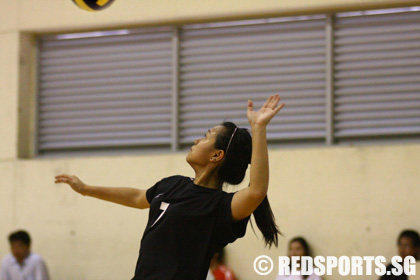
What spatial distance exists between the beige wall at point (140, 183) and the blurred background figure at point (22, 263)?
52 cm

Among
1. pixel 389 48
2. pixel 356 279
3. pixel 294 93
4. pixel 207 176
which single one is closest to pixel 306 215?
pixel 356 279

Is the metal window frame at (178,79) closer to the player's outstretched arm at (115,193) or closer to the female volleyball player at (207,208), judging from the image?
the player's outstretched arm at (115,193)

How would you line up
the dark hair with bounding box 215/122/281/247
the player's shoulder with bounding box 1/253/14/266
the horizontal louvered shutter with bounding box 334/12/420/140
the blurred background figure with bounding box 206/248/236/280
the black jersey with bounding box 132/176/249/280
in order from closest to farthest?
the black jersey with bounding box 132/176/249/280 → the dark hair with bounding box 215/122/281/247 → the blurred background figure with bounding box 206/248/236/280 → the horizontal louvered shutter with bounding box 334/12/420/140 → the player's shoulder with bounding box 1/253/14/266

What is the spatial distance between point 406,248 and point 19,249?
361cm

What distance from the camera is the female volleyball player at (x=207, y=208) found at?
2881 mm

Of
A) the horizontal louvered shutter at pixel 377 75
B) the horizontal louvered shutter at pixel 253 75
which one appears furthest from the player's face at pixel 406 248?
the horizontal louvered shutter at pixel 253 75

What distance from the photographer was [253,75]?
22.8 ft

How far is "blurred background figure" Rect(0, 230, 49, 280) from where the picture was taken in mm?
6586

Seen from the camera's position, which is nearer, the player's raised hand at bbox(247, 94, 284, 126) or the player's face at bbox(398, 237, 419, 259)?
the player's raised hand at bbox(247, 94, 284, 126)

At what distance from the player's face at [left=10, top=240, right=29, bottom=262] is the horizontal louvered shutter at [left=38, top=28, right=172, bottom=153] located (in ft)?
4.41

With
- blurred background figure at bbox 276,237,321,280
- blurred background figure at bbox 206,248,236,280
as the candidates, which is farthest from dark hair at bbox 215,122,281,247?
blurred background figure at bbox 206,248,236,280

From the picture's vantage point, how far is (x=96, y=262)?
7023 mm

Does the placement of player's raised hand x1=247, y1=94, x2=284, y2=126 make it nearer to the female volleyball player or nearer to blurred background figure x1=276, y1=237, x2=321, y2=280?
the female volleyball player

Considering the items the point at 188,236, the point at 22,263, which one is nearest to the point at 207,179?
the point at 188,236
